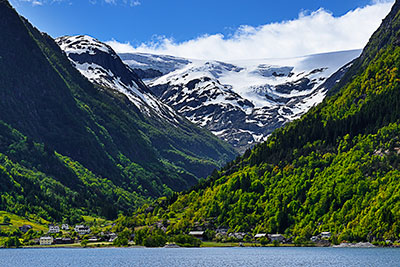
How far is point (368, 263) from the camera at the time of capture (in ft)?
401

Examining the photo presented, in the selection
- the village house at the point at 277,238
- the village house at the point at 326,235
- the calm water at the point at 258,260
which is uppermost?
the calm water at the point at 258,260

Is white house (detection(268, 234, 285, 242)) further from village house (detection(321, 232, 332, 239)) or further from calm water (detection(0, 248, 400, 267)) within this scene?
calm water (detection(0, 248, 400, 267))

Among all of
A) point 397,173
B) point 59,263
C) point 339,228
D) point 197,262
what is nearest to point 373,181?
point 397,173

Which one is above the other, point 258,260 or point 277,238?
point 258,260

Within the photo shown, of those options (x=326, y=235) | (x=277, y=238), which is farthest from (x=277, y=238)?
(x=326, y=235)

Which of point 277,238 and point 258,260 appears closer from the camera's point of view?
point 258,260

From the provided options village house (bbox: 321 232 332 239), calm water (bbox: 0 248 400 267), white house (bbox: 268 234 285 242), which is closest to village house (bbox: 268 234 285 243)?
white house (bbox: 268 234 285 242)

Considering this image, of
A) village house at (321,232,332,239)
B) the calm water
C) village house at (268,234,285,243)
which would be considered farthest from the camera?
village house at (268,234,285,243)

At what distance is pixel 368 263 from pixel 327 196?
73.5 m

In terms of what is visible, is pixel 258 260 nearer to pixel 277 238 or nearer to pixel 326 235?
pixel 326 235

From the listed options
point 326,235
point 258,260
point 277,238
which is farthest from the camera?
point 277,238

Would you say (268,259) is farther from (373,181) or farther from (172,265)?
(373,181)

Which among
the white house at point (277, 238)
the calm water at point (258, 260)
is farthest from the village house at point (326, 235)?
the white house at point (277, 238)

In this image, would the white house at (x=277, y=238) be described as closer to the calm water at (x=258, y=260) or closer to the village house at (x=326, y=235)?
the village house at (x=326, y=235)
